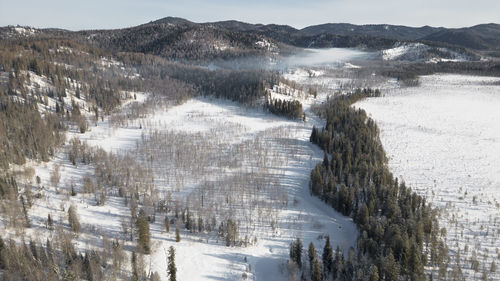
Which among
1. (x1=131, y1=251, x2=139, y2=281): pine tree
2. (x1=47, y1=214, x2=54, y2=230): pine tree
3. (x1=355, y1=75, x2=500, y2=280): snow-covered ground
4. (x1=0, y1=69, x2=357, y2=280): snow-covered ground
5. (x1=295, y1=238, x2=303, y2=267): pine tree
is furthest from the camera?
(x1=355, y1=75, x2=500, y2=280): snow-covered ground

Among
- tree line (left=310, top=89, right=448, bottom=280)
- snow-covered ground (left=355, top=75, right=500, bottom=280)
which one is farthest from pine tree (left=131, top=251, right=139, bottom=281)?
snow-covered ground (left=355, top=75, right=500, bottom=280)

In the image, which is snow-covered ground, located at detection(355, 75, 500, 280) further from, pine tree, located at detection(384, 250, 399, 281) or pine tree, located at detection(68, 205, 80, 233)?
pine tree, located at detection(68, 205, 80, 233)

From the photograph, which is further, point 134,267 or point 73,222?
point 73,222

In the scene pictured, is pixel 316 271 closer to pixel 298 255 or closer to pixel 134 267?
pixel 298 255

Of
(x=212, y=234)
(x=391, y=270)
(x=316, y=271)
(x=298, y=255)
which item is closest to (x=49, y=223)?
(x=212, y=234)

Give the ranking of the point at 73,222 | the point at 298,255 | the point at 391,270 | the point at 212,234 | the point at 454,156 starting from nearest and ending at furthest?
the point at 391,270
the point at 298,255
the point at 73,222
the point at 212,234
the point at 454,156

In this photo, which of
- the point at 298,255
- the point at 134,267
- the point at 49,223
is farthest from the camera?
the point at 49,223

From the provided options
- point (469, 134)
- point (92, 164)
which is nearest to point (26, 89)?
point (92, 164)

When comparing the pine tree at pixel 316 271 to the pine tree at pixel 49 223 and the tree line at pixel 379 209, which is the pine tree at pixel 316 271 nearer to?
the tree line at pixel 379 209
